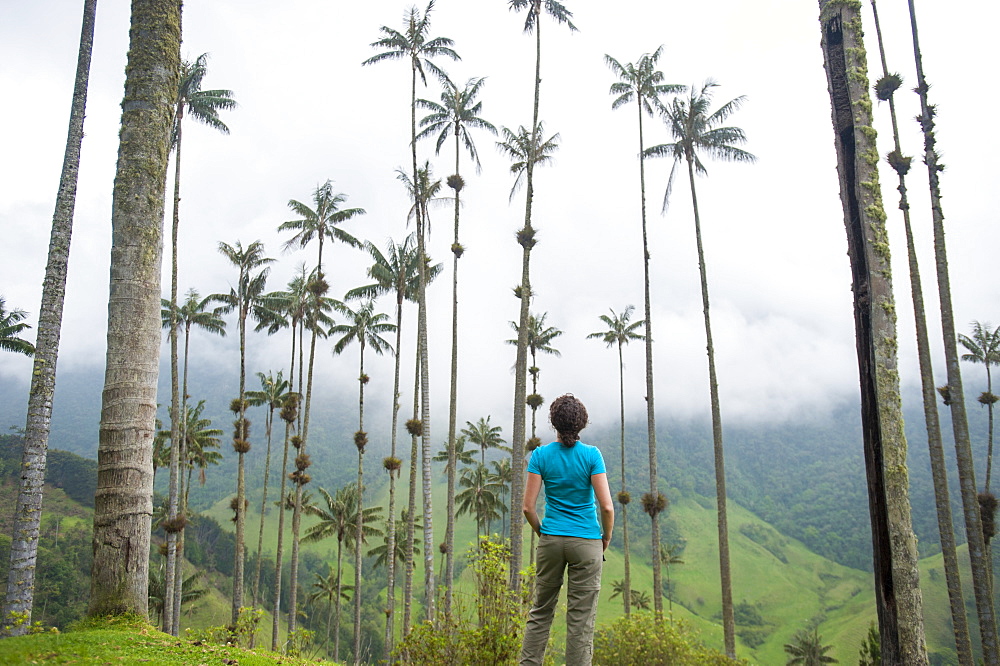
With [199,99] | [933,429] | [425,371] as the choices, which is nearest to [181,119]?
[199,99]

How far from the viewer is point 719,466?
70.4ft

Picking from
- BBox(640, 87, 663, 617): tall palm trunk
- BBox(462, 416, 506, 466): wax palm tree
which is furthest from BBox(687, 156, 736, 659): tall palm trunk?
BBox(462, 416, 506, 466): wax palm tree

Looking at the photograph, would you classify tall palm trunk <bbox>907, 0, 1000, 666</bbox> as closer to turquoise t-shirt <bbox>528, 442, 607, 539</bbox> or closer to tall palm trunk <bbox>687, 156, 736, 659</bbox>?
tall palm trunk <bbox>687, 156, 736, 659</bbox>

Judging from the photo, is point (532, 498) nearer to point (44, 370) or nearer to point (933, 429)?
point (44, 370)

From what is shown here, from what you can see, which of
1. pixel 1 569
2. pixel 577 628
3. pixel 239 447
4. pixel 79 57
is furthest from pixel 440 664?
pixel 1 569

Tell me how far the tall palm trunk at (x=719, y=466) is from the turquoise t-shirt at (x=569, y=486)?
16201mm

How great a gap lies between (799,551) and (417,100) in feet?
583

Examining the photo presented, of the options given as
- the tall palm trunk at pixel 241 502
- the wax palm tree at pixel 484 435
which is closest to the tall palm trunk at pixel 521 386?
the tall palm trunk at pixel 241 502

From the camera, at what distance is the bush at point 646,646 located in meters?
13.7

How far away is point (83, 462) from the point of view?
249 ft

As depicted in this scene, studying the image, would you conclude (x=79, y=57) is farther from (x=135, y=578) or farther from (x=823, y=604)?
(x=823, y=604)

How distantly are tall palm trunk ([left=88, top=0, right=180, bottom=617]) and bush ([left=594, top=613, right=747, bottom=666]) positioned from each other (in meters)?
11.5

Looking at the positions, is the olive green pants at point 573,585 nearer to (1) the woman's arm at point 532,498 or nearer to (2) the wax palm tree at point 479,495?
(1) the woman's arm at point 532,498

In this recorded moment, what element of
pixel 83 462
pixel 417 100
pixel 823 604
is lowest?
pixel 823 604
